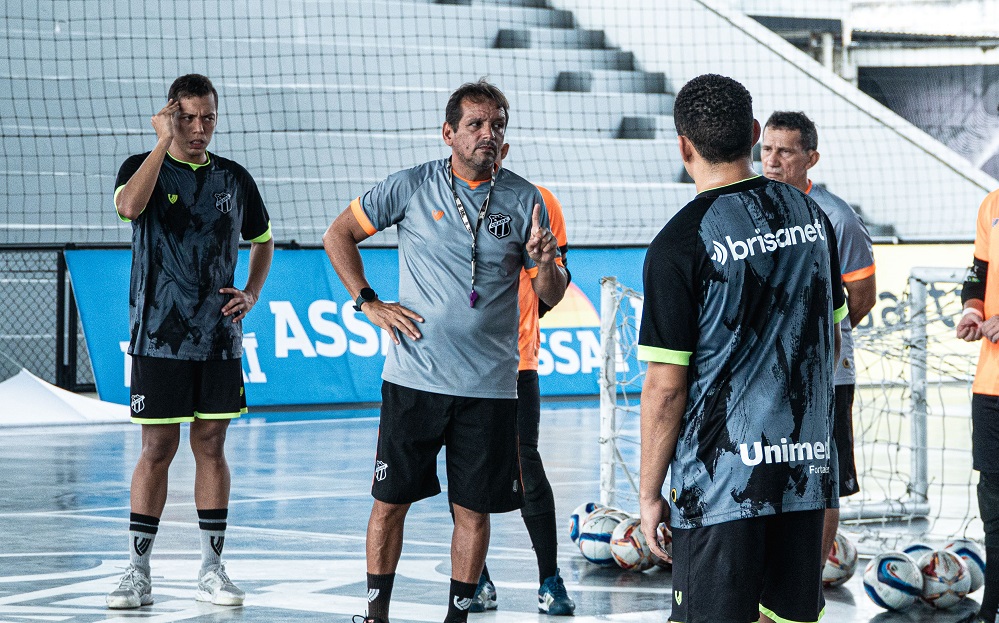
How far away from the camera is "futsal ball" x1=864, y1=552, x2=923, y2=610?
17.5 ft

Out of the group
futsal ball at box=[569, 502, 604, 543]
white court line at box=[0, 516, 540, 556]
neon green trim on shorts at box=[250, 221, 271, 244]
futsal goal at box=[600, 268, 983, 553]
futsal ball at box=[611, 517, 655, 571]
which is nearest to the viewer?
neon green trim on shorts at box=[250, 221, 271, 244]

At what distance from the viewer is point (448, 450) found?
4.52 metres

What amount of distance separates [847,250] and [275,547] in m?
3.25

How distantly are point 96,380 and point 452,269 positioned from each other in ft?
27.4

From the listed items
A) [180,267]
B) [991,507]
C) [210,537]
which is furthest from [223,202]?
[991,507]

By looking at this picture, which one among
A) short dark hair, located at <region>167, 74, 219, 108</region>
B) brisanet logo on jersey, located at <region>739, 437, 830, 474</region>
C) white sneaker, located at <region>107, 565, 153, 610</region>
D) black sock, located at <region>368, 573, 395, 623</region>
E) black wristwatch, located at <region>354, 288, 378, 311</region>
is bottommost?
white sneaker, located at <region>107, 565, 153, 610</region>

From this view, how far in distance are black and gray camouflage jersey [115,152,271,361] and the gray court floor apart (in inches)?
41.0

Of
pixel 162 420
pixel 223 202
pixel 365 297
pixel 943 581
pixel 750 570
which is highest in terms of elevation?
pixel 223 202

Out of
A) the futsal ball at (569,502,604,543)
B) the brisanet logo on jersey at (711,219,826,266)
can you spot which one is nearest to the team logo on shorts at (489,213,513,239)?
the brisanet logo on jersey at (711,219,826,266)

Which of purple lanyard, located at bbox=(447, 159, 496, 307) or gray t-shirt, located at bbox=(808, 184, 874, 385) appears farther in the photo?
gray t-shirt, located at bbox=(808, 184, 874, 385)

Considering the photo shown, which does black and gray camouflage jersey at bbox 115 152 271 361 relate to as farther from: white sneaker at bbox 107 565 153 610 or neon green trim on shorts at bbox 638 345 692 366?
neon green trim on shorts at bbox 638 345 692 366

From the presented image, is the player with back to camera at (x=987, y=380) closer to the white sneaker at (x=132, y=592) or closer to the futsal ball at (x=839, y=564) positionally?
the futsal ball at (x=839, y=564)

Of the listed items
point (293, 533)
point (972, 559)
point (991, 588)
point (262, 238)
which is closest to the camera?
point (991, 588)

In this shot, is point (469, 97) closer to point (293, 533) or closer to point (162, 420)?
point (162, 420)
